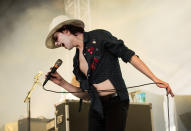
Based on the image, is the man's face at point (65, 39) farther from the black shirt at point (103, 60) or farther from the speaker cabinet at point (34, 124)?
the speaker cabinet at point (34, 124)

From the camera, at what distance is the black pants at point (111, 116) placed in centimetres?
122

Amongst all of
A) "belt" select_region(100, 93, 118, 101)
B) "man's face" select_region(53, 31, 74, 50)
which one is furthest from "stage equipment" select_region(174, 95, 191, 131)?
"man's face" select_region(53, 31, 74, 50)

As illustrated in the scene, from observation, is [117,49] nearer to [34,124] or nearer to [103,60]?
[103,60]

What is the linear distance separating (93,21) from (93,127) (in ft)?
8.11

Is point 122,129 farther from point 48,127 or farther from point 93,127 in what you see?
point 48,127

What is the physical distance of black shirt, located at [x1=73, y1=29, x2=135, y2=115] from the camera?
1273 millimetres

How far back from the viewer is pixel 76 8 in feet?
11.8

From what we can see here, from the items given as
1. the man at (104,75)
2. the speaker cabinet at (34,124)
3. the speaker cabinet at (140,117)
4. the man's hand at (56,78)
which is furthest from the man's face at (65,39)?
the speaker cabinet at (34,124)

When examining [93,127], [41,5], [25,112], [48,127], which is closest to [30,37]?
[41,5]

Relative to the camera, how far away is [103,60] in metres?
1.29

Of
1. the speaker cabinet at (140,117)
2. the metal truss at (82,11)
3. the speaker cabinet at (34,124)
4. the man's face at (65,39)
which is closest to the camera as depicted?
the man's face at (65,39)

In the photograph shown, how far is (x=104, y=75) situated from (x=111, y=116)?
215 millimetres

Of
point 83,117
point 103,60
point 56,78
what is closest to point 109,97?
point 103,60

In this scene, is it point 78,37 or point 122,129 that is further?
point 78,37
